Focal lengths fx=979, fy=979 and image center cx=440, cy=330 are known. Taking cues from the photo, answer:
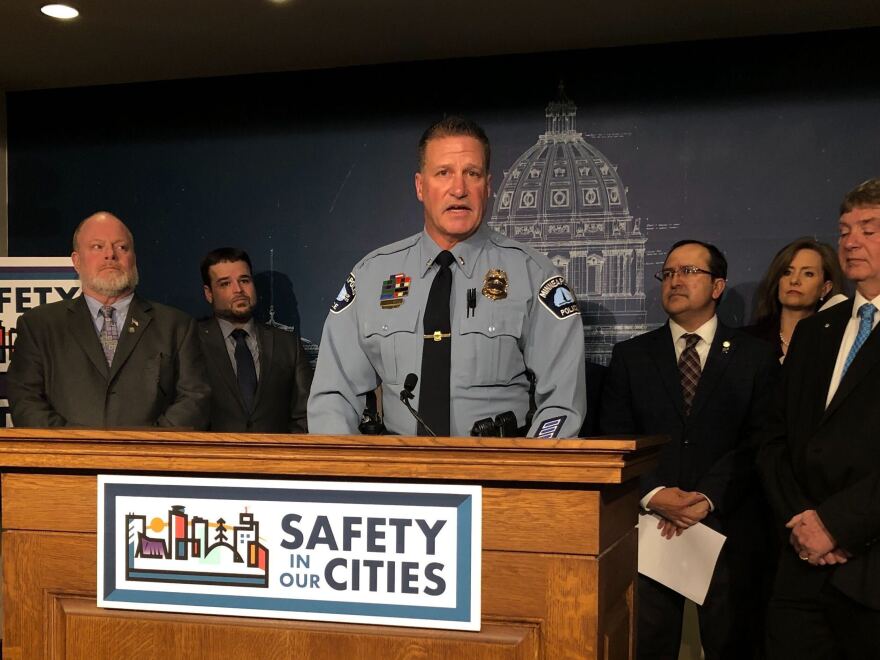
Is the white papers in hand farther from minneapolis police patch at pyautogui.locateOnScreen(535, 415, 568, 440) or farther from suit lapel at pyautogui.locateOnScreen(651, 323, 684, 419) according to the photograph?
minneapolis police patch at pyautogui.locateOnScreen(535, 415, 568, 440)

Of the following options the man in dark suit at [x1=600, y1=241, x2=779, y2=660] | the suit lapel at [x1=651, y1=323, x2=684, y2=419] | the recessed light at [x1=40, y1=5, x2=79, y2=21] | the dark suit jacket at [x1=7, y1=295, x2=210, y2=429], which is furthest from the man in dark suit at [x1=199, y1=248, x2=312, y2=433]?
the suit lapel at [x1=651, y1=323, x2=684, y2=419]

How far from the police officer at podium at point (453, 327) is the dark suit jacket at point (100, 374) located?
1381 millimetres

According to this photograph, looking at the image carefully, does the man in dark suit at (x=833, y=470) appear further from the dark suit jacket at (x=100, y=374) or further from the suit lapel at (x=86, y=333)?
the suit lapel at (x=86, y=333)

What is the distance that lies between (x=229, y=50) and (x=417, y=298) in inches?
121

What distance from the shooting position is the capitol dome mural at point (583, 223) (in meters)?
4.85

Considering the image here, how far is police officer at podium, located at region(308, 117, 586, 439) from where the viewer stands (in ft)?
7.63

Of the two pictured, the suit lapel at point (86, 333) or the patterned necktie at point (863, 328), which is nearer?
the patterned necktie at point (863, 328)

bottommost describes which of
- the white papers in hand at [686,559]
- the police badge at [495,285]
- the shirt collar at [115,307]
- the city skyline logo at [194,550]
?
the white papers in hand at [686,559]

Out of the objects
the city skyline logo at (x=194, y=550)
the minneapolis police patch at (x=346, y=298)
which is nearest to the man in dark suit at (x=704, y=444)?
the minneapolis police patch at (x=346, y=298)

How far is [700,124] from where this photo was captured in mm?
4777

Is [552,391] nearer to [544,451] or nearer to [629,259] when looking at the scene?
[544,451]

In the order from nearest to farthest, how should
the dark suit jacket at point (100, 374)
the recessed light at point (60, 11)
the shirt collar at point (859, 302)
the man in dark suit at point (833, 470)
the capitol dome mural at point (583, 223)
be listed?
the man in dark suit at point (833, 470) → the shirt collar at point (859, 302) → the dark suit jacket at point (100, 374) → the recessed light at point (60, 11) → the capitol dome mural at point (583, 223)

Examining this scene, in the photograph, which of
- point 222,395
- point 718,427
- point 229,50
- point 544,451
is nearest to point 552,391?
point 544,451

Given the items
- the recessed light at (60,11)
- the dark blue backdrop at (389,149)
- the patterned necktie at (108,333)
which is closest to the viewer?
the patterned necktie at (108,333)
